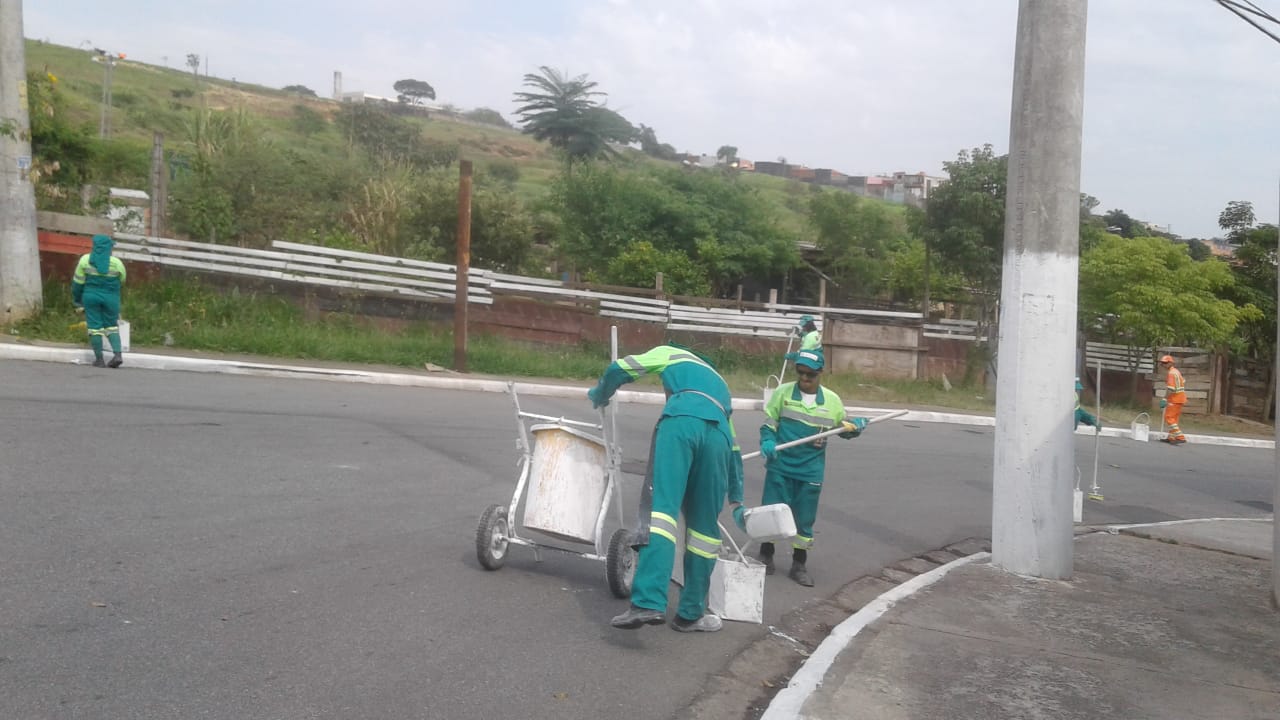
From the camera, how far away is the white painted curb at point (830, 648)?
5152mm

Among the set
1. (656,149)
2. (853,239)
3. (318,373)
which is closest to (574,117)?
(853,239)

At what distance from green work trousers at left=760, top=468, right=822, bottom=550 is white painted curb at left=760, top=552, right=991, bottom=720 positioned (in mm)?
688

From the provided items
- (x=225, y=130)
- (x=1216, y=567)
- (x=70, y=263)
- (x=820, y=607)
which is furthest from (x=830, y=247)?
(x=820, y=607)

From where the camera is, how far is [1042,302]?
335 inches

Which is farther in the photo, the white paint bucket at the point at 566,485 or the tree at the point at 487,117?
the tree at the point at 487,117

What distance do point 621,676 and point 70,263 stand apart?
16.5 metres

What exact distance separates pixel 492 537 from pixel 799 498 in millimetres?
2417

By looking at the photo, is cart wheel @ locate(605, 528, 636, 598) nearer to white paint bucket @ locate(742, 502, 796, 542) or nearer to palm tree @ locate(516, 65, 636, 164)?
white paint bucket @ locate(742, 502, 796, 542)

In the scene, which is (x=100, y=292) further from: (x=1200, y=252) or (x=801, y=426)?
(x=1200, y=252)

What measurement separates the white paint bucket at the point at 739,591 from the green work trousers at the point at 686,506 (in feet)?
0.38

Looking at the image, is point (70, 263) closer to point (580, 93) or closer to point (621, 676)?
point (621, 676)

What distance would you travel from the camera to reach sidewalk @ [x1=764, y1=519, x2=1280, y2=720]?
216 inches

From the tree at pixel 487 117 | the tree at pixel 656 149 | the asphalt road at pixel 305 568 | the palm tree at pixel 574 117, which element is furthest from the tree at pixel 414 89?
the asphalt road at pixel 305 568

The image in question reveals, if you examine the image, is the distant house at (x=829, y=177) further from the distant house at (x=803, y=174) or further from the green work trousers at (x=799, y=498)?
the green work trousers at (x=799, y=498)
